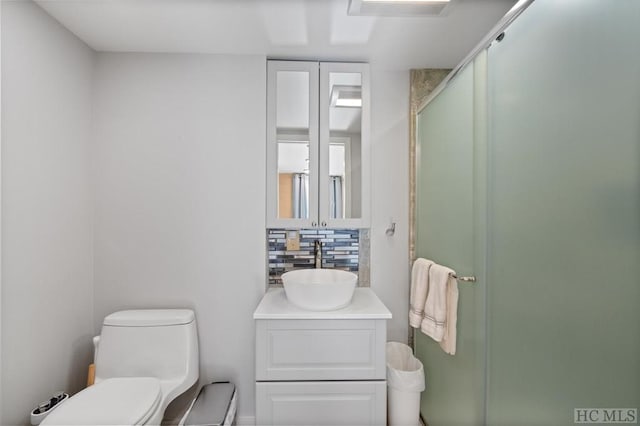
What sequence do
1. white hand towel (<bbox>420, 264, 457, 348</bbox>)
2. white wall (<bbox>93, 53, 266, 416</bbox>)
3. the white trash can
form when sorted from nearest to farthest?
white hand towel (<bbox>420, 264, 457, 348</bbox>) < the white trash can < white wall (<bbox>93, 53, 266, 416</bbox>)

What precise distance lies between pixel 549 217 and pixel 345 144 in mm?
1305

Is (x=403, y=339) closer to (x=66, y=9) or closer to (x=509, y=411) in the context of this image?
(x=509, y=411)

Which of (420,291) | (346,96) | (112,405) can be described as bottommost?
(112,405)

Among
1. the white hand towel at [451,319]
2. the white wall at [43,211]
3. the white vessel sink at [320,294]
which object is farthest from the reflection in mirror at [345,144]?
the white wall at [43,211]

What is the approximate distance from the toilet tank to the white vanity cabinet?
51 centimetres

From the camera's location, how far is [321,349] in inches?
60.0

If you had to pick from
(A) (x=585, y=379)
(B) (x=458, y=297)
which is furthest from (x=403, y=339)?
(A) (x=585, y=379)

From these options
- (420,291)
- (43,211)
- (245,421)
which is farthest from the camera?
(245,421)

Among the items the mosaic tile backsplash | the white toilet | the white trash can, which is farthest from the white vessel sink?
the white toilet

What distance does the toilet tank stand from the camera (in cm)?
165

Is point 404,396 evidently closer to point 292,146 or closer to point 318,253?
point 318,253

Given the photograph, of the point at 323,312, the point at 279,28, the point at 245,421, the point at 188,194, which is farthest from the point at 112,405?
the point at 279,28

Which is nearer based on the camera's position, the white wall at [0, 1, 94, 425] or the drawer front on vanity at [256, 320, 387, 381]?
the white wall at [0, 1, 94, 425]

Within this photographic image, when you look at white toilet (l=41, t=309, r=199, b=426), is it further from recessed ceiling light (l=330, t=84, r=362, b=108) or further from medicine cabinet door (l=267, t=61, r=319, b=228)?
recessed ceiling light (l=330, t=84, r=362, b=108)
